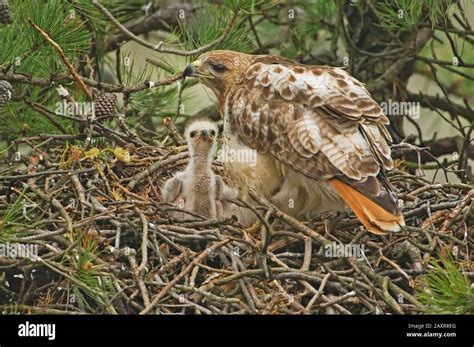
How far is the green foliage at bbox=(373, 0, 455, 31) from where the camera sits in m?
5.27

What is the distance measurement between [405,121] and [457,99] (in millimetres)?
328

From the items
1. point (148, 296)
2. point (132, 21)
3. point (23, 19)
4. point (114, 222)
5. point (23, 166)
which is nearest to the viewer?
point (148, 296)

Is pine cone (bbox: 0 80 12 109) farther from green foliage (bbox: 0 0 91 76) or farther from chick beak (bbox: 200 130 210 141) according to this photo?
chick beak (bbox: 200 130 210 141)

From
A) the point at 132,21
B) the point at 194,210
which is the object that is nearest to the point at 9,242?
the point at 194,210

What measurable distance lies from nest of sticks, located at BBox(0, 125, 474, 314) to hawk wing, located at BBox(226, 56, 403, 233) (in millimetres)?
163

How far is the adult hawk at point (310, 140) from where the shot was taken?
14.3 ft

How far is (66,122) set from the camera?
523 cm

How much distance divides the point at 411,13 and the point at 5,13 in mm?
1642

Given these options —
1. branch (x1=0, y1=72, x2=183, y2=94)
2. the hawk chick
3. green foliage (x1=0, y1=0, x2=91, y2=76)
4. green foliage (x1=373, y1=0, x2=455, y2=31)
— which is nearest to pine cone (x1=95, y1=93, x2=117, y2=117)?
branch (x1=0, y1=72, x2=183, y2=94)

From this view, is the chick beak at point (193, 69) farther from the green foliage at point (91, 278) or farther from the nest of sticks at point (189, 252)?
the green foliage at point (91, 278)

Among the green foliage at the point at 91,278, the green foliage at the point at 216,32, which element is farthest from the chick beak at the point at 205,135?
the green foliage at the point at 91,278

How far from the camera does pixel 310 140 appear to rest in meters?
4.49
